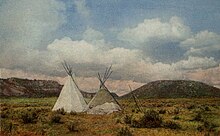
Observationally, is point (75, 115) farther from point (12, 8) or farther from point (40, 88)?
point (40, 88)

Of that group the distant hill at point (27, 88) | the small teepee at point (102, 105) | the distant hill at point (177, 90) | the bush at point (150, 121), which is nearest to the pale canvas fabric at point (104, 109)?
the small teepee at point (102, 105)

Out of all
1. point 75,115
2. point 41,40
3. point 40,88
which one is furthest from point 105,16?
point 40,88

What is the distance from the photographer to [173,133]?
12328mm

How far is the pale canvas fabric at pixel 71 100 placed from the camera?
720 inches

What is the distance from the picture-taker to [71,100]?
1847cm

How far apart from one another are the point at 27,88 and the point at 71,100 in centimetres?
3357

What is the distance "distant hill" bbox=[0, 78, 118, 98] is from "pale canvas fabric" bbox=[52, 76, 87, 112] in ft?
79.6

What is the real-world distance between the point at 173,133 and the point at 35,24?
6.17 meters

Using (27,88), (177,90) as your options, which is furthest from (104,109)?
(27,88)

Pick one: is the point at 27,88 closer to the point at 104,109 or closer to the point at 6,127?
the point at 104,109

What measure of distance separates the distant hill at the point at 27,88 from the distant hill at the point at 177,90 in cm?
389

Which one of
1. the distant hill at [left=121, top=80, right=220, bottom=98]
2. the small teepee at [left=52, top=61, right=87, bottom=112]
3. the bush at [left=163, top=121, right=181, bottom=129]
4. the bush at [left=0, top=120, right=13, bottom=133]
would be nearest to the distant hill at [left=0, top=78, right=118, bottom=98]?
the distant hill at [left=121, top=80, right=220, bottom=98]

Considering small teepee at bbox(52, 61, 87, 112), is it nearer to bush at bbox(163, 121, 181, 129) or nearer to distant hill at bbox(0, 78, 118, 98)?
bush at bbox(163, 121, 181, 129)

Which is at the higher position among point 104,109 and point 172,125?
point 104,109
